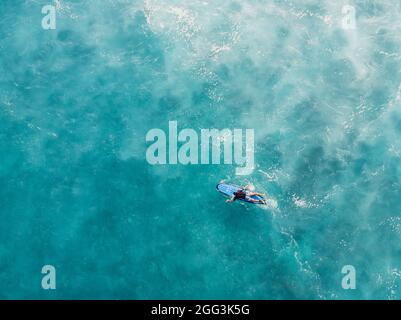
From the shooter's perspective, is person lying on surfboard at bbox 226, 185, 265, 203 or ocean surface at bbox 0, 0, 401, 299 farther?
person lying on surfboard at bbox 226, 185, 265, 203

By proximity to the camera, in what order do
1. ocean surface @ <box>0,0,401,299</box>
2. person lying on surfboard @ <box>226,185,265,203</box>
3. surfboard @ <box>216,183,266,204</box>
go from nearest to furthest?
ocean surface @ <box>0,0,401,299</box> < person lying on surfboard @ <box>226,185,265,203</box> < surfboard @ <box>216,183,266,204</box>

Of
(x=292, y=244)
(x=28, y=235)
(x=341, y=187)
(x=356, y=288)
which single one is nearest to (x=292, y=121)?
(x=341, y=187)

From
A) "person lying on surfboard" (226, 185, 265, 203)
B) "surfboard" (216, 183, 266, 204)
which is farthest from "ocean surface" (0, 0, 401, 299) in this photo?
"person lying on surfboard" (226, 185, 265, 203)

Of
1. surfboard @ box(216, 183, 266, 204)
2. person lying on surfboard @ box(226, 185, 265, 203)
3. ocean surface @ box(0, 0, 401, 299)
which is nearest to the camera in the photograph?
ocean surface @ box(0, 0, 401, 299)

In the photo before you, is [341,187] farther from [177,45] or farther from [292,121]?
[177,45]

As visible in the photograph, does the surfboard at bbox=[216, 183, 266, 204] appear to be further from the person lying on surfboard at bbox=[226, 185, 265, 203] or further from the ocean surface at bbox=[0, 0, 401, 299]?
the ocean surface at bbox=[0, 0, 401, 299]

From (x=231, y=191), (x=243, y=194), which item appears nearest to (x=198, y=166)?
(x=231, y=191)
